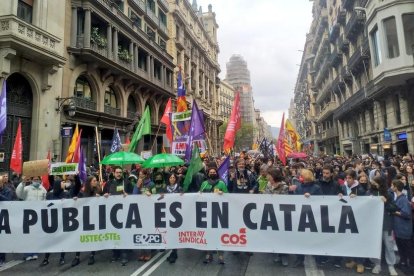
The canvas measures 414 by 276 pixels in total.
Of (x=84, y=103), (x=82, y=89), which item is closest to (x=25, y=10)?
(x=82, y=89)

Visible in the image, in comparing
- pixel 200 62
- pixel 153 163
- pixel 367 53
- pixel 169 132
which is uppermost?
pixel 200 62

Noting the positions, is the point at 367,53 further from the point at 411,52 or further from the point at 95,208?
the point at 95,208

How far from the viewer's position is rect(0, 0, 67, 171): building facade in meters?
14.1

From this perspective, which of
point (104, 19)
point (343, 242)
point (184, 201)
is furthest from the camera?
point (104, 19)

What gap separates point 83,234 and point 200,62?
48296mm

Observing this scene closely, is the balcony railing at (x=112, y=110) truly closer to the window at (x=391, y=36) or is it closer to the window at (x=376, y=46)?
the window at (x=376, y=46)

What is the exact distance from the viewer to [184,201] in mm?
6055

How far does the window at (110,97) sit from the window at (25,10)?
7806 millimetres

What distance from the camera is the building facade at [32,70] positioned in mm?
14078

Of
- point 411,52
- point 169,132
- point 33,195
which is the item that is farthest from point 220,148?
point 33,195

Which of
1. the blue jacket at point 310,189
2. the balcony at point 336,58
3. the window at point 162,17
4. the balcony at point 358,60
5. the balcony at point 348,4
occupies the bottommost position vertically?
the blue jacket at point 310,189

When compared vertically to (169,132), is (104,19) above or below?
above

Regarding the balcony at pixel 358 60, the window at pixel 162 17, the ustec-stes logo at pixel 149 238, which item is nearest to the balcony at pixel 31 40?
the ustec-stes logo at pixel 149 238

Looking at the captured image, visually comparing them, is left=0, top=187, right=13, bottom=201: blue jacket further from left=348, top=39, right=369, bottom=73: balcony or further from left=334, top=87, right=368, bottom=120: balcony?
left=348, top=39, right=369, bottom=73: balcony
